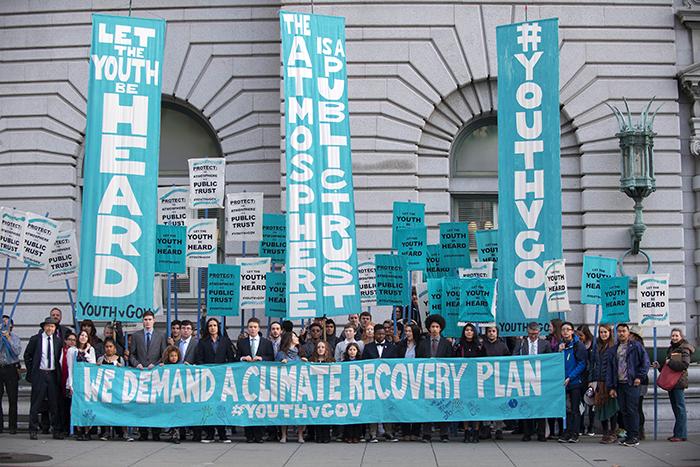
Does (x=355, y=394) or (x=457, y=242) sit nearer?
(x=355, y=394)

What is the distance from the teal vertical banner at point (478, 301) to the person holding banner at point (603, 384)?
1756 mm

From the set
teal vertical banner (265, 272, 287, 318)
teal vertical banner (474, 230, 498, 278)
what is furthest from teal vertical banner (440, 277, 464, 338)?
teal vertical banner (265, 272, 287, 318)

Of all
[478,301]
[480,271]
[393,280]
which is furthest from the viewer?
[480,271]

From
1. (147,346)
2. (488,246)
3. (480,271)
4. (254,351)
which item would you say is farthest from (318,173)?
(147,346)

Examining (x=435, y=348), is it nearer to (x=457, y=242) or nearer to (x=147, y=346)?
(x=457, y=242)

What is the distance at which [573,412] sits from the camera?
1816cm

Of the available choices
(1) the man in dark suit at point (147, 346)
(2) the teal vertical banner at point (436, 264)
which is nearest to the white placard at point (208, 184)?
(1) the man in dark suit at point (147, 346)

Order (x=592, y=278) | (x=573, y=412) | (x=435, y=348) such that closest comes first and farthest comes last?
1. (x=573, y=412)
2. (x=435, y=348)
3. (x=592, y=278)

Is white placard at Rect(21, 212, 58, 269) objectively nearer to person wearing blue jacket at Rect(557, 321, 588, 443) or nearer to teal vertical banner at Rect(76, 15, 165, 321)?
teal vertical banner at Rect(76, 15, 165, 321)

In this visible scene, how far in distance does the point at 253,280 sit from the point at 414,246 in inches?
114

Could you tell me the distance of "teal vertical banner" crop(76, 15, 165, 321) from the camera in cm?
1816

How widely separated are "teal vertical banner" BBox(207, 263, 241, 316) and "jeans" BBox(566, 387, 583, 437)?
5.72m

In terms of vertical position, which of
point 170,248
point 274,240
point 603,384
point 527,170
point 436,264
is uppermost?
point 527,170

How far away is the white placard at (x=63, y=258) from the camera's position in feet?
67.0
